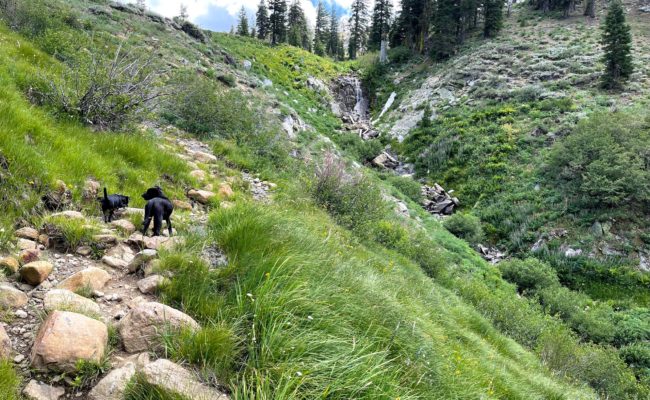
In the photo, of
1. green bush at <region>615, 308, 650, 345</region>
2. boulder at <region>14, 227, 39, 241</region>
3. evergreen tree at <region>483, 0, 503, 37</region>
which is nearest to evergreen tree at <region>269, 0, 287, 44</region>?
evergreen tree at <region>483, 0, 503, 37</region>

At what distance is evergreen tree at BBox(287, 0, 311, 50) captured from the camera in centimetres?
6333

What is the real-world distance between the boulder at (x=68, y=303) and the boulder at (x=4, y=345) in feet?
0.89

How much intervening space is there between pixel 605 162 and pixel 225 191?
20.6 meters

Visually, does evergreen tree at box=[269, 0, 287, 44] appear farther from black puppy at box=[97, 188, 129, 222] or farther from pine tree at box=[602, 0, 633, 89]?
black puppy at box=[97, 188, 129, 222]

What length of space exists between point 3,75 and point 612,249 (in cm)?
2207

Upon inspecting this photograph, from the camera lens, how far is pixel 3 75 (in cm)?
488

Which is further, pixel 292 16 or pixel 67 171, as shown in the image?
pixel 292 16

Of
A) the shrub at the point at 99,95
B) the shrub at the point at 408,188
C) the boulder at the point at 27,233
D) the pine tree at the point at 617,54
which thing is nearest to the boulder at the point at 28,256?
the boulder at the point at 27,233

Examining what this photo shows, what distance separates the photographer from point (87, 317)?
203 cm

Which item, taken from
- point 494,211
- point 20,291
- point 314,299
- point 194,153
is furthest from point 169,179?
point 494,211

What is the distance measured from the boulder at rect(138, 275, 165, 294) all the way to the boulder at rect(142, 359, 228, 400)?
2.76 feet

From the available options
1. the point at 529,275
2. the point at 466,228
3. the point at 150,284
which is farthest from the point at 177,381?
the point at 466,228

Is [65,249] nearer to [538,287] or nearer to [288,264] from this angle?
[288,264]

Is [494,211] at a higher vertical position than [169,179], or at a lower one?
lower
